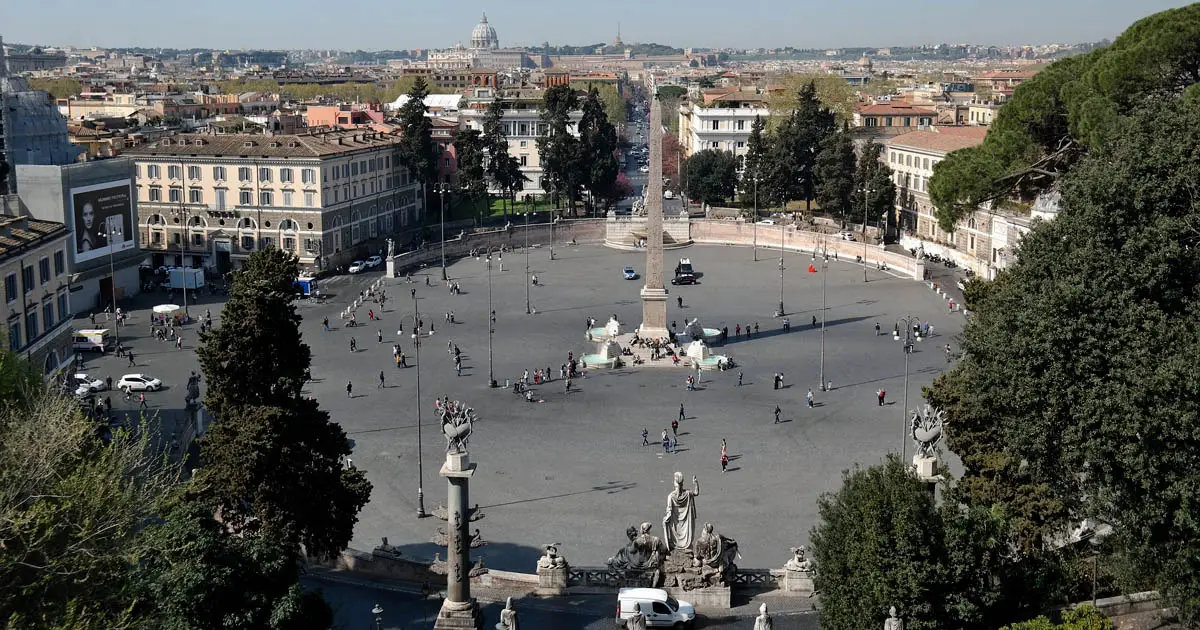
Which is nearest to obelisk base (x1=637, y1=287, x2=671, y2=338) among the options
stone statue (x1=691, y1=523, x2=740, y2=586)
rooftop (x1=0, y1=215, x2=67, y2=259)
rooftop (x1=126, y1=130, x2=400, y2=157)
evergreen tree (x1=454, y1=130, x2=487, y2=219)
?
rooftop (x1=0, y1=215, x2=67, y2=259)

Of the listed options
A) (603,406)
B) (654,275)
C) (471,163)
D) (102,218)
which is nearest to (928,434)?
(603,406)

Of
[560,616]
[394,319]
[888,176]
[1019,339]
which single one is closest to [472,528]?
[560,616]

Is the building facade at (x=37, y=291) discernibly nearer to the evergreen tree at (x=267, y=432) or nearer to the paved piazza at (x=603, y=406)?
the paved piazza at (x=603, y=406)

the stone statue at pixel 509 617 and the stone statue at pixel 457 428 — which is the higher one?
the stone statue at pixel 457 428

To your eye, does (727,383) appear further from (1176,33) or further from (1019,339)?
(1019,339)

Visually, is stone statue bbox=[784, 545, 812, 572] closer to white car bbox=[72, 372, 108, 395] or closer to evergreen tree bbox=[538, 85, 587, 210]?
white car bbox=[72, 372, 108, 395]

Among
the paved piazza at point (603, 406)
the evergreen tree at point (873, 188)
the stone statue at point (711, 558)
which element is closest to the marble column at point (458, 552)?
the stone statue at point (711, 558)

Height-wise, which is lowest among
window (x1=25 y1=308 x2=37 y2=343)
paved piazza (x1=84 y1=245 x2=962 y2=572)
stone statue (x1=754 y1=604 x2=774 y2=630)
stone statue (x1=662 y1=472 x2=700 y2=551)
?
paved piazza (x1=84 y1=245 x2=962 y2=572)
